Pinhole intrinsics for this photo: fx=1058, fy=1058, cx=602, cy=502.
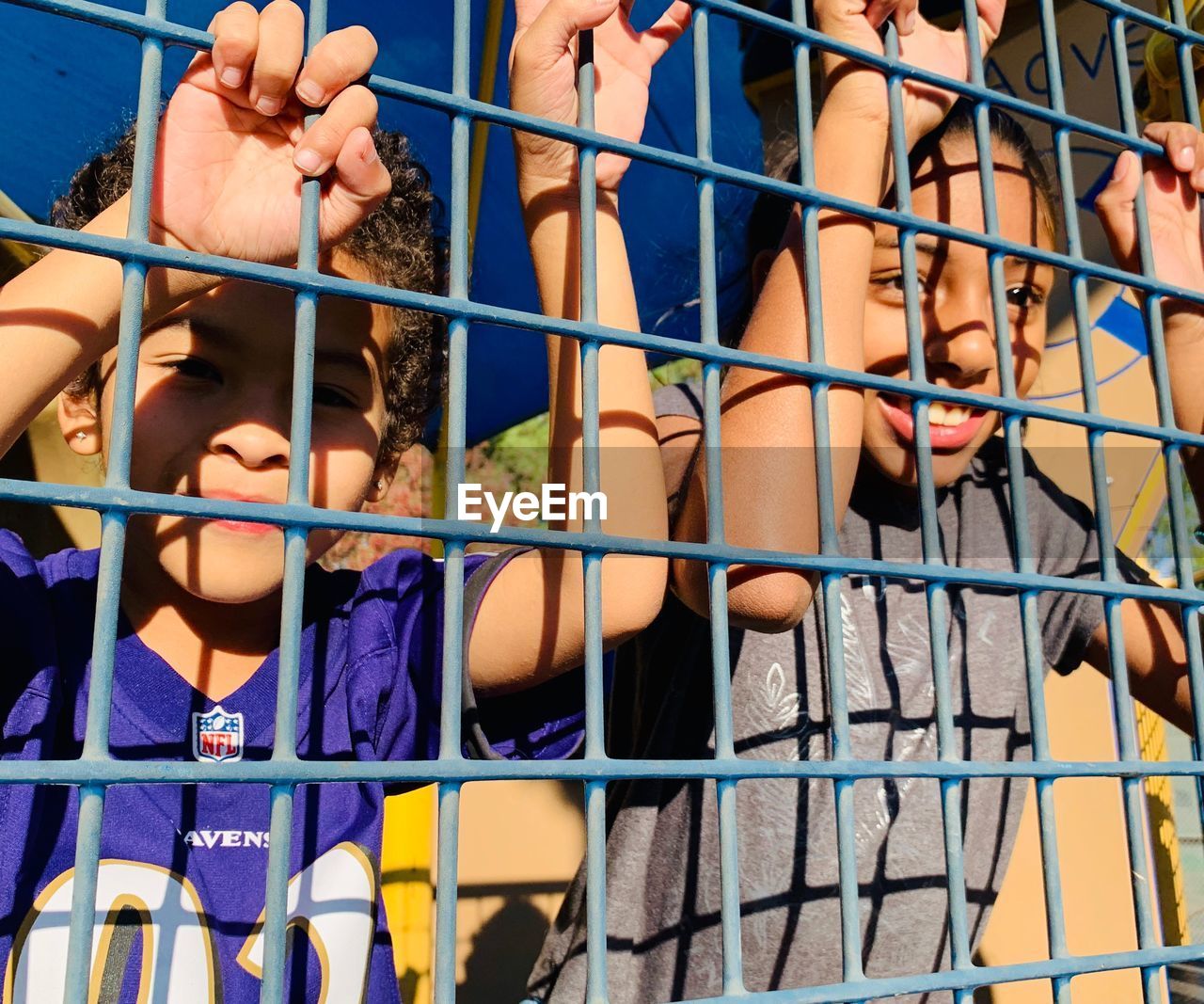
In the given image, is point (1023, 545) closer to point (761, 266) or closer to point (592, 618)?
point (592, 618)

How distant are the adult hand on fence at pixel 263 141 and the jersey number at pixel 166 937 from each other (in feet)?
1.66

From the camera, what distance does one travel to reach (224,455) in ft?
2.70

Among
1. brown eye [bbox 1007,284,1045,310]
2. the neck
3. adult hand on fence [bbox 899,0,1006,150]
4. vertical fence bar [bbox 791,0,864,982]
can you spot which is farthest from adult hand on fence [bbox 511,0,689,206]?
brown eye [bbox 1007,284,1045,310]

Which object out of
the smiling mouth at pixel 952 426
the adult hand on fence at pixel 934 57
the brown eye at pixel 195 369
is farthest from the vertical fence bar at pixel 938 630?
the brown eye at pixel 195 369

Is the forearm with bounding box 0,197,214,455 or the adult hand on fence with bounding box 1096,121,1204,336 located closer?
the forearm with bounding box 0,197,214,455

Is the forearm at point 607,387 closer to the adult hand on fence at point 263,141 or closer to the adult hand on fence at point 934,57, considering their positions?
the adult hand on fence at point 263,141

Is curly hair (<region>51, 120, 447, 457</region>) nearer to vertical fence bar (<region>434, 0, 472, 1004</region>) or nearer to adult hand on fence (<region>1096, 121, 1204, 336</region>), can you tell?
A: vertical fence bar (<region>434, 0, 472, 1004</region>)

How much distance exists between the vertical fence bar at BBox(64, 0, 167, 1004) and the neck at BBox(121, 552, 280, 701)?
0.47 m

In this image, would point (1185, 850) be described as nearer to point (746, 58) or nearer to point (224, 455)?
point (746, 58)

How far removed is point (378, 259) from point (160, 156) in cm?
51

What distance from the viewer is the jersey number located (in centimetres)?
77

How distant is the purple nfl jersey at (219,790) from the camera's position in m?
0.80

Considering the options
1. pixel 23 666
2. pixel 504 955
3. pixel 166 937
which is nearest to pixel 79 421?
pixel 23 666

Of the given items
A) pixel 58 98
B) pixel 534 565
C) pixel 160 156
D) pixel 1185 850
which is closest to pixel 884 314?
pixel 534 565
